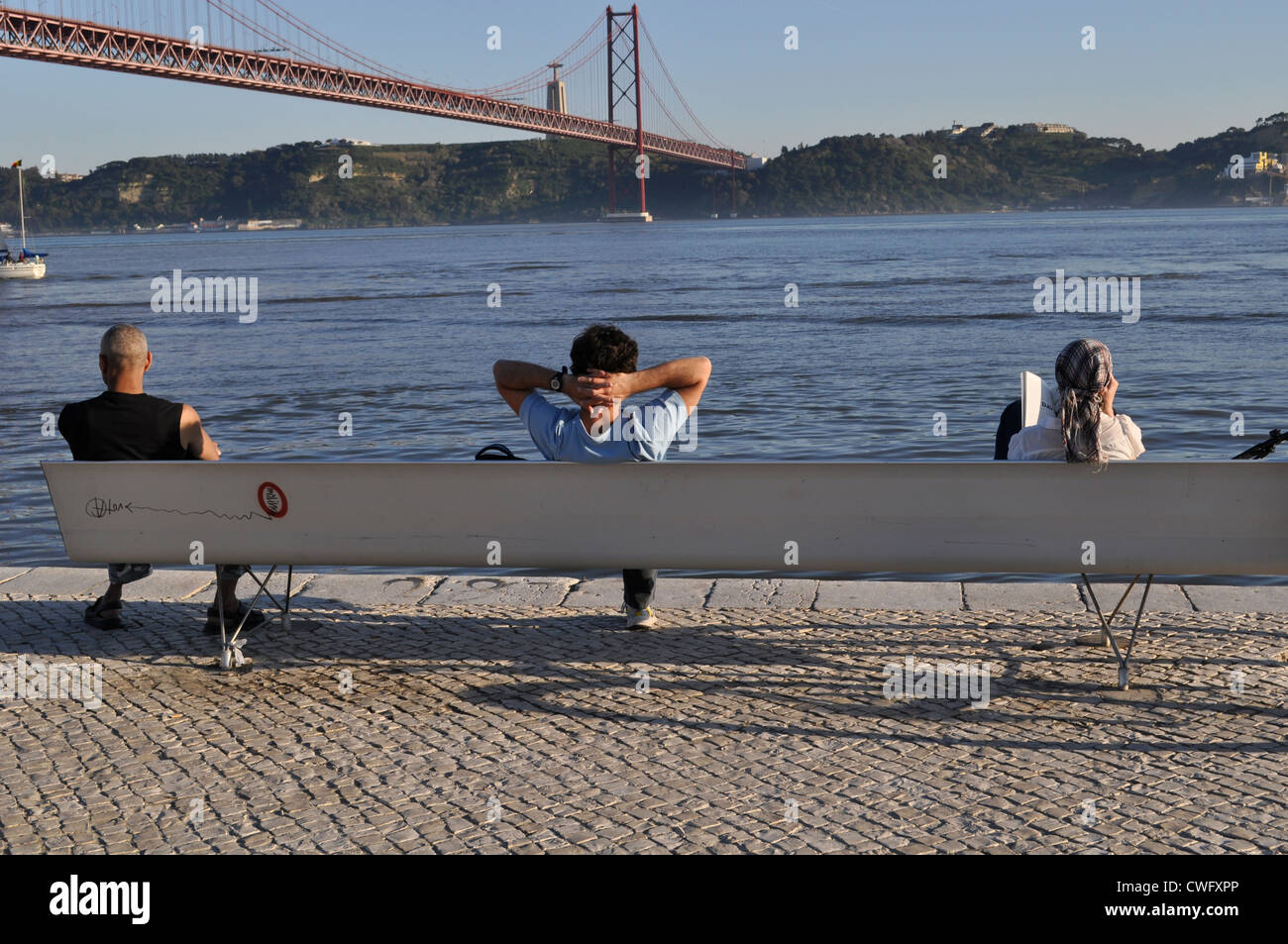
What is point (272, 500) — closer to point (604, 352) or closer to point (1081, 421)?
point (604, 352)

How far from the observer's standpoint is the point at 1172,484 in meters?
3.50

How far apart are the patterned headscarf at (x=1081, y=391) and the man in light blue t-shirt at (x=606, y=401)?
105 cm

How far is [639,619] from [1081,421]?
1.61 meters

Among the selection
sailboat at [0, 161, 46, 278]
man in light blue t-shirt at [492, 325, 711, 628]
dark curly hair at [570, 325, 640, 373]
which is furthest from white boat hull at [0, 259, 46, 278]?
dark curly hair at [570, 325, 640, 373]

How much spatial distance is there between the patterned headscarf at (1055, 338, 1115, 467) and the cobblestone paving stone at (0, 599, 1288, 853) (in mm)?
721

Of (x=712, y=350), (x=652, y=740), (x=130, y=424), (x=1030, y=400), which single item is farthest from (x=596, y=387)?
(x=712, y=350)

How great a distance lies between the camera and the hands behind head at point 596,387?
421cm

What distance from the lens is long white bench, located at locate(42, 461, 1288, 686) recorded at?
3.52m

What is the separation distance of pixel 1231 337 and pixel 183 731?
1756cm

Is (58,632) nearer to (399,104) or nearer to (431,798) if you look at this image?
(431,798)

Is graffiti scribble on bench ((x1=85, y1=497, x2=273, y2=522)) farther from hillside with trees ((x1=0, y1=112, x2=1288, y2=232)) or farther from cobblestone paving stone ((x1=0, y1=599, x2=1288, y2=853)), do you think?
hillside with trees ((x1=0, y1=112, x2=1288, y2=232))

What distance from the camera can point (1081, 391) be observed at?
3.78 metres
